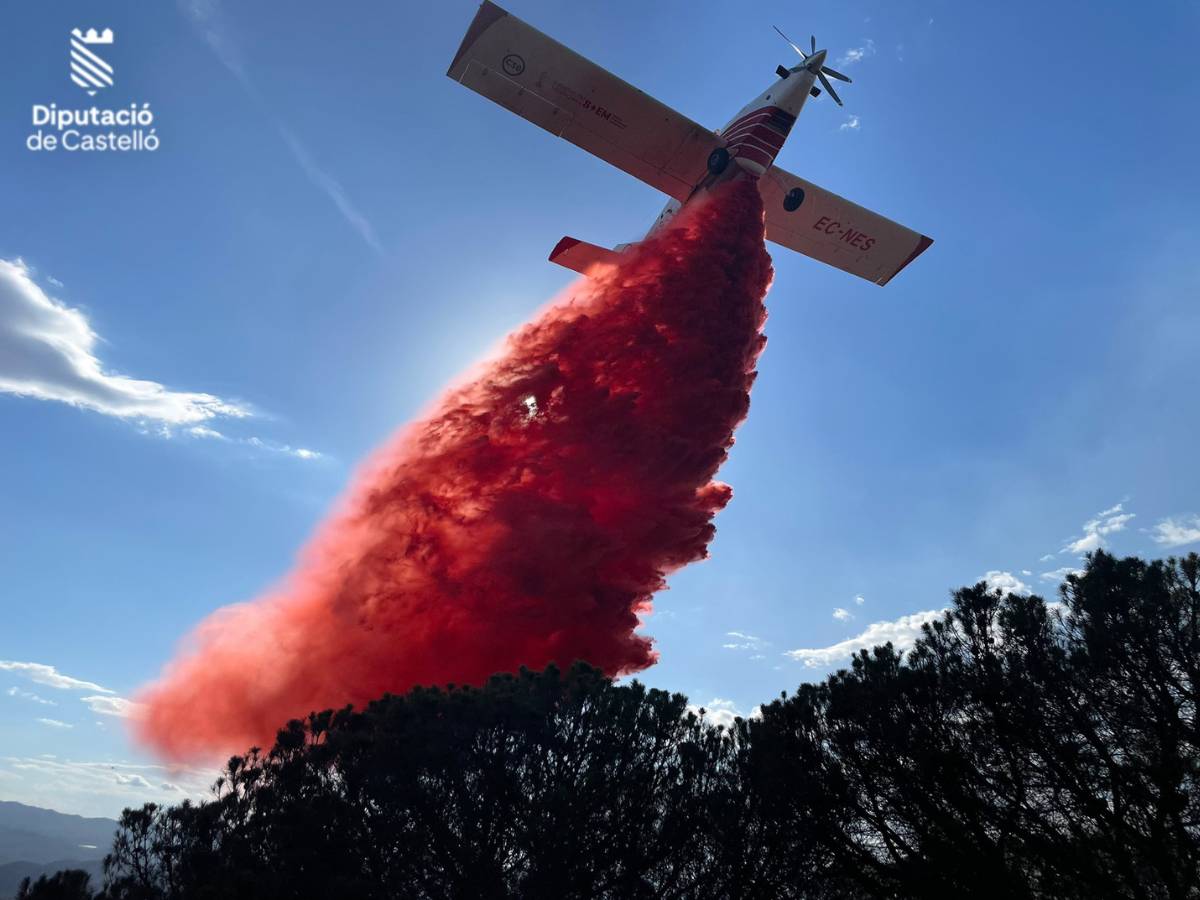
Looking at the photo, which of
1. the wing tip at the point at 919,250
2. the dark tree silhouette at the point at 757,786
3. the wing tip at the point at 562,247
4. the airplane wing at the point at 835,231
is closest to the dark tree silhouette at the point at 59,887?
the dark tree silhouette at the point at 757,786

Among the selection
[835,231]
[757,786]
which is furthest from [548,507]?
[835,231]

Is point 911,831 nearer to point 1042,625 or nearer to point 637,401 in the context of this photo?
point 1042,625

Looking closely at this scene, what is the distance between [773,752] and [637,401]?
36.2 ft

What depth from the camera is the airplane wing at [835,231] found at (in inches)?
982

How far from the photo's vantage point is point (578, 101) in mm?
21891

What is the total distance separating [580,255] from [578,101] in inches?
198

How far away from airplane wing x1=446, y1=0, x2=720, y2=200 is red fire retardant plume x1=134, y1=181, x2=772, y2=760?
6.77 feet

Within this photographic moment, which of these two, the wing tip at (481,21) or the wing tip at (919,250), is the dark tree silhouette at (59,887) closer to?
the wing tip at (481,21)

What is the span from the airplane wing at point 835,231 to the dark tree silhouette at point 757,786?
16349 millimetres

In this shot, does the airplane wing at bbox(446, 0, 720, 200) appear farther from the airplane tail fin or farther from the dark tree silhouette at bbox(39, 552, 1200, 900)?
the dark tree silhouette at bbox(39, 552, 1200, 900)

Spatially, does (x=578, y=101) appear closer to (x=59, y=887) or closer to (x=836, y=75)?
(x=836, y=75)

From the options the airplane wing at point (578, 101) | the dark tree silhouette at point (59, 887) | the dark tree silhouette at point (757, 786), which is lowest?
the dark tree silhouette at point (59, 887)

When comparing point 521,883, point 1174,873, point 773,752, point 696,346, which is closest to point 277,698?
point 521,883

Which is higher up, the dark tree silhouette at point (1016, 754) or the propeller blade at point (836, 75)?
the propeller blade at point (836, 75)
